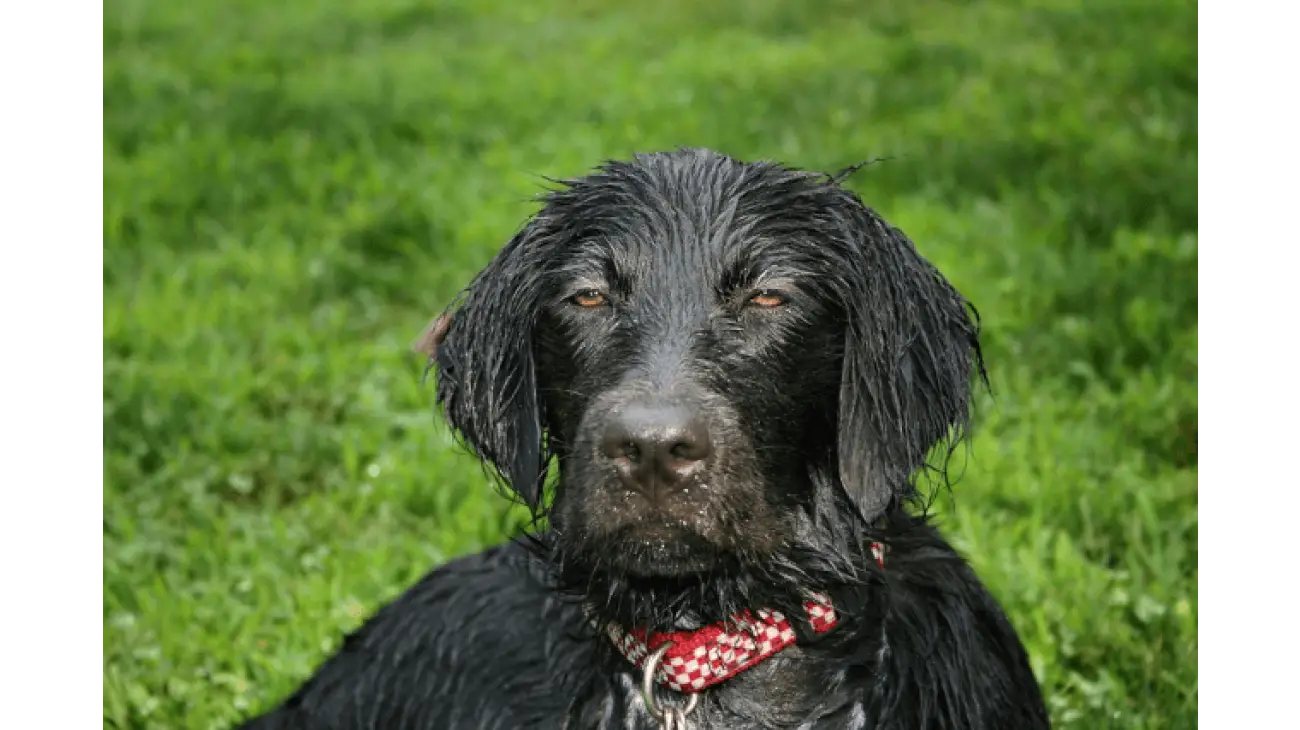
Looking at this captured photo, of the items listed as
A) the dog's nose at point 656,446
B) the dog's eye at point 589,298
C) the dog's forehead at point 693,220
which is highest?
the dog's forehead at point 693,220

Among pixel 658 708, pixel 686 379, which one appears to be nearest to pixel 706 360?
pixel 686 379

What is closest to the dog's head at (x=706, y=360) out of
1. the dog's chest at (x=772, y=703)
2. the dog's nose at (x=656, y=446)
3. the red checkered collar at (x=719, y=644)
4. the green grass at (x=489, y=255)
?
the dog's nose at (x=656, y=446)

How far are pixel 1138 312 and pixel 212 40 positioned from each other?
35.3 ft

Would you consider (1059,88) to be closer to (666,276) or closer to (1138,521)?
(1138,521)

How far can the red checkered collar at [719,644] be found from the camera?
3.66 metres

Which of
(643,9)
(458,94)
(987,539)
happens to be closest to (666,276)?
(987,539)

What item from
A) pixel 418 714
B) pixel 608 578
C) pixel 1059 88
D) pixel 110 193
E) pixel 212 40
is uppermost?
pixel 212 40

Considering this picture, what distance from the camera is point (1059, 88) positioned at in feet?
38.1

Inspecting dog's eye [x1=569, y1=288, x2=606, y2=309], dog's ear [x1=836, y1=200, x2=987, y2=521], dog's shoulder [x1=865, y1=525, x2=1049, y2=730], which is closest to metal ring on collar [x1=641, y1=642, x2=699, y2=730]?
dog's shoulder [x1=865, y1=525, x2=1049, y2=730]

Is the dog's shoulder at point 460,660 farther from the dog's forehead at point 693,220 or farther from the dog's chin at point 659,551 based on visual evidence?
the dog's forehead at point 693,220

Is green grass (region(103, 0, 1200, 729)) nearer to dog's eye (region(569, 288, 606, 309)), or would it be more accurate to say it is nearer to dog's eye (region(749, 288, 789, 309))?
dog's eye (region(749, 288, 789, 309))

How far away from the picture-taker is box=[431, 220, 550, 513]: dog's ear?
12.8 ft

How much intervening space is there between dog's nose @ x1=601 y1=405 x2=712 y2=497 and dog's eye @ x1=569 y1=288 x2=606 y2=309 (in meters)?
0.53

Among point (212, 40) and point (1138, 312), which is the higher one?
point (212, 40)
